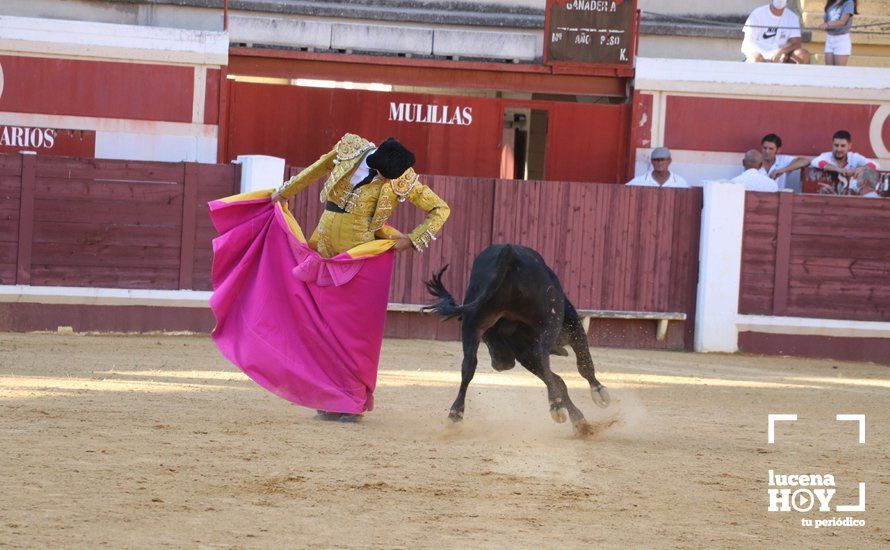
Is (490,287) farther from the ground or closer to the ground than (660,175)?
closer to the ground

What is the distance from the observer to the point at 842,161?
11.8 metres

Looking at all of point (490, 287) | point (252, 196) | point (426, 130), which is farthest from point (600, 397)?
point (426, 130)

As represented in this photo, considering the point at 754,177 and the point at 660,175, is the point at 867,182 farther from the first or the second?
the point at 660,175

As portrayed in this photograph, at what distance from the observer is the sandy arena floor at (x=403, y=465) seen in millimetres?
3768

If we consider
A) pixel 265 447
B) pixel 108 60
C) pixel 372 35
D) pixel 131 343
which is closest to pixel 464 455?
pixel 265 447

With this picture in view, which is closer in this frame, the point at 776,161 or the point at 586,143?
the point at 776,161

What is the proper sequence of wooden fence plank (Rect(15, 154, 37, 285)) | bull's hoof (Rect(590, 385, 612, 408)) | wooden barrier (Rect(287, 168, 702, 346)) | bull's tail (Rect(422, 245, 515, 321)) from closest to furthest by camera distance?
bull's tail (Rect(422, 245, 515, 321))
bull's hoof (Rect(590, 385, 612, 408))
wooden fence plank (Rect(15, 154, 37, 285))
wooden barrier (Rect(287, 168, 702, 346))

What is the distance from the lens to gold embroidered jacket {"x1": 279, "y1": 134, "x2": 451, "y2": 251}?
5.94 meters

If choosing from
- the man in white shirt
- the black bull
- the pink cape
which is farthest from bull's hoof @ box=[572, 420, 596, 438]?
the man in white shirt

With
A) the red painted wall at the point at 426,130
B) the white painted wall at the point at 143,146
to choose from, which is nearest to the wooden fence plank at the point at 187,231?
the white painted wall at the point at 143,146

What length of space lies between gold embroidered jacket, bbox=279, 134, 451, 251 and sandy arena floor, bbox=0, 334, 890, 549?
0.99 metres

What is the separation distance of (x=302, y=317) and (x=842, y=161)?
23.7 feet

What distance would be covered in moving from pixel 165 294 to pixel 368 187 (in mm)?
5366

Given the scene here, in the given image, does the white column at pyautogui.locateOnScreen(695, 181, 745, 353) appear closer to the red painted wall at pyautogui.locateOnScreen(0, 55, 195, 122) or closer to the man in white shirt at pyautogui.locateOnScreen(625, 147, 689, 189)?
the man in white shirt at pyautogui.locateOnScreen(625, 147, 689, 189)
